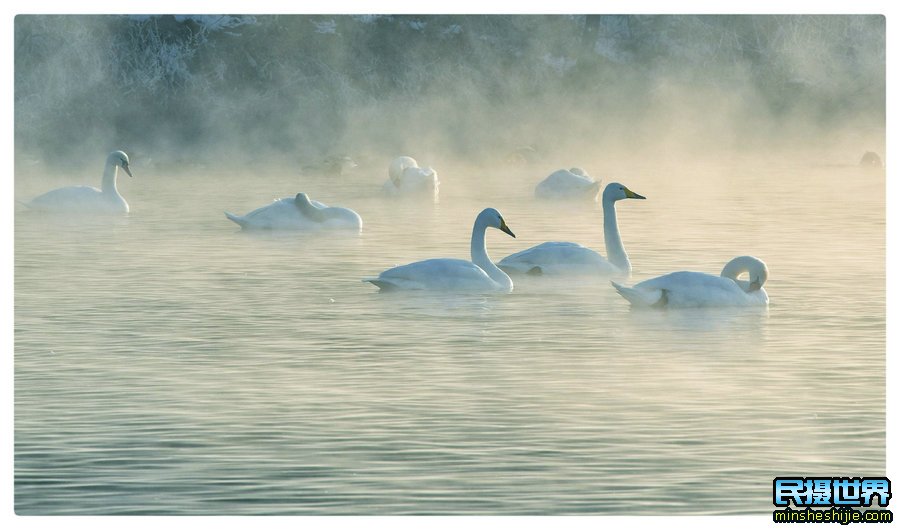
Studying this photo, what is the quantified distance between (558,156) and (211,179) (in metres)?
6.70

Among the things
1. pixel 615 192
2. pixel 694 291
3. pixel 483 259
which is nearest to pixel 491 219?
pixel 483 259

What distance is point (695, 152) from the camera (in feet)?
90.6

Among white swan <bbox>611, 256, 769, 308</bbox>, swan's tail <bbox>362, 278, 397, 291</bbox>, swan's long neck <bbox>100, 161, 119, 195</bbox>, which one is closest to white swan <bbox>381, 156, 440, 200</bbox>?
swan's long neck <bbox>100, 161, 119, 195</bbox>

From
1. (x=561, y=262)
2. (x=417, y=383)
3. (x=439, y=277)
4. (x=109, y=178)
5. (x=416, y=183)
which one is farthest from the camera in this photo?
(x=416, y=183)

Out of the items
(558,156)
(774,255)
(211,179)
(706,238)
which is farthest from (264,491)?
(558,156)

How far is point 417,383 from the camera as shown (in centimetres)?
1020

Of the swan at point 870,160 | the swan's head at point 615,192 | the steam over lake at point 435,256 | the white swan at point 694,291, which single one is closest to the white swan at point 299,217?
the steam over lake at point 435,256

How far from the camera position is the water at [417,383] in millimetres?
8172

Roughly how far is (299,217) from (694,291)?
24.1 feet

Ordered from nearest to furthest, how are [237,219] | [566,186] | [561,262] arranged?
[561,262]
[237,219]
[566,186]

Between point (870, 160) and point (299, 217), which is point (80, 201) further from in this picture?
point (870, 160)

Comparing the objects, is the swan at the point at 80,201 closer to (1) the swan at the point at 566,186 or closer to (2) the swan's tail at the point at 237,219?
(2) the swan's tail at the point at 237,219

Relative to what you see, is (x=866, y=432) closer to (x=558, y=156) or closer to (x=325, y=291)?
(x=325, y=291)

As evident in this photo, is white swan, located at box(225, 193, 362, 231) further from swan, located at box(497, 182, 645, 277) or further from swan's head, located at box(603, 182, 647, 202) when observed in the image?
swan, located at box(497, 182, 645, 277)
